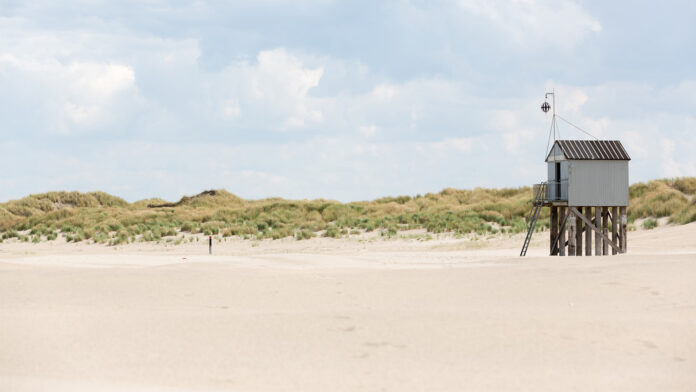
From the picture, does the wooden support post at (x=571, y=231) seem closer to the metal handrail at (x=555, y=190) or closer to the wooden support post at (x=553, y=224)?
the metal handrail at (x=555, y=190)

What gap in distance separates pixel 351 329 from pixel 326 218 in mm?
37184

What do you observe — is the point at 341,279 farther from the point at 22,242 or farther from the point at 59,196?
the point at 59,196

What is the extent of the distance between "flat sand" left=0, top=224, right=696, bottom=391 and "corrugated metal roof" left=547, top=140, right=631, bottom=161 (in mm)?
10428

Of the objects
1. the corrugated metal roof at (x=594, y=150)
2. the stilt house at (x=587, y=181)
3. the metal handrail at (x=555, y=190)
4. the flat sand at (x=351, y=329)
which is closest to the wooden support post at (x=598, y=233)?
the stilt house at (x=587, y=181)

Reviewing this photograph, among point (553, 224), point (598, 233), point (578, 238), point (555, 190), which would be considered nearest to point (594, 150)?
point (555, 190)

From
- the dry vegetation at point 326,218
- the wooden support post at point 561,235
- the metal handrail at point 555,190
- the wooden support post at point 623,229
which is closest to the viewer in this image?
the metal handrail at point 555,190

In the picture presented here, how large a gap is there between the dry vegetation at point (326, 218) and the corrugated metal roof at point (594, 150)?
36.5 ft

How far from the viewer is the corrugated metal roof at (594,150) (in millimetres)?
22609

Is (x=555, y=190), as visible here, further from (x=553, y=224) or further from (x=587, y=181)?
(x=553, y=224)

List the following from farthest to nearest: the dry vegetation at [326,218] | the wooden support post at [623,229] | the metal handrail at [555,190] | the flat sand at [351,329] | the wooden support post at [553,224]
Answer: the dry vegetation at [326,218]
the wooden support post at [553,224]
the wooden support post at [623,229]
the metal handrail at [555,190]
the flat sand at [351,329]

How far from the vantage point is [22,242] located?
131ft

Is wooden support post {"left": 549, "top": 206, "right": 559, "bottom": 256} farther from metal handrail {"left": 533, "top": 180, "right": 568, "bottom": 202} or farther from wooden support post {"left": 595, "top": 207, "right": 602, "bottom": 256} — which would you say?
wooden support post {"left": 595, "top": 207, "right": 602, "bottom": 256}

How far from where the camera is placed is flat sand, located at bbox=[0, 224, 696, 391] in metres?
6.64

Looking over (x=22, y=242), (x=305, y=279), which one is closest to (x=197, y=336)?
(x=305, y=279)
